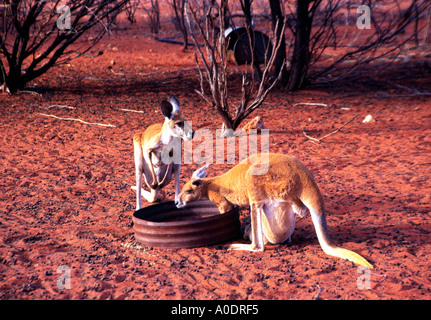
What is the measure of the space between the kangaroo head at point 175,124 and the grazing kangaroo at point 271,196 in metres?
0.59

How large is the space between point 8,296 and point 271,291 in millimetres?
1821

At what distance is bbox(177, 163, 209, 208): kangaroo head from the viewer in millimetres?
4105

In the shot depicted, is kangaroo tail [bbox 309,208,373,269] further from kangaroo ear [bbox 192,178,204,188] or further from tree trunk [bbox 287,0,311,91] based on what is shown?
tree trunk [bbox 287,0,311,91]

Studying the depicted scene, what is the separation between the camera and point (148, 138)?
482cm

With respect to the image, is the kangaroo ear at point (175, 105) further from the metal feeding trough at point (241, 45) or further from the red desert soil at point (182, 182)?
the metal feeding trough at point (241, 45)

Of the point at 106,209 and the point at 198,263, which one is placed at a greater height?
the point at 106,209

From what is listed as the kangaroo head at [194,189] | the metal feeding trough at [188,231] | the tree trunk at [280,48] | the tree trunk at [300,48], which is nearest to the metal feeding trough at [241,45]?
the tree trunk at [280,48]

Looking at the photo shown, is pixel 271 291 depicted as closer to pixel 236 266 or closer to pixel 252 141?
pixel 236 266

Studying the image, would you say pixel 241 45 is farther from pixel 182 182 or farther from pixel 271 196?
pixel 271 196

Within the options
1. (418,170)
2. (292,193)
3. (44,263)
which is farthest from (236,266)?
(418,170)

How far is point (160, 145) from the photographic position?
4.70 m

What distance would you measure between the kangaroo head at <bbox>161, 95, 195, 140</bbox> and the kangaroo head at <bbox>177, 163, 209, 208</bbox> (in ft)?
1.77

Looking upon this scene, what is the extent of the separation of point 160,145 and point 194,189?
753 millimetres

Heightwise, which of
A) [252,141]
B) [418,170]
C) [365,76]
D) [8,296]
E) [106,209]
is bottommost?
[8,296]
